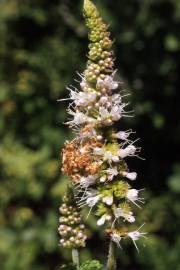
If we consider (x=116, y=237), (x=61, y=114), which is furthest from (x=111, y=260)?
(x=61, y=114)

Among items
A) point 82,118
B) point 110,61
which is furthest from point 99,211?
point 110,61

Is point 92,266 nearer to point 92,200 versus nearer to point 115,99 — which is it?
point 92,200

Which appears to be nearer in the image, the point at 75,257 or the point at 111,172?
the point at 111,172

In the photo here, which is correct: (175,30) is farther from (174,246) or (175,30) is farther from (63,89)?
(174,246)

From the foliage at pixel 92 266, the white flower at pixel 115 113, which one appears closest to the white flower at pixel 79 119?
the white flower at pixel 115 113

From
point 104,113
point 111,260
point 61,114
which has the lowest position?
point 111,260

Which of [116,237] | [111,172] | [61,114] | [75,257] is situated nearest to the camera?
[111,172]
